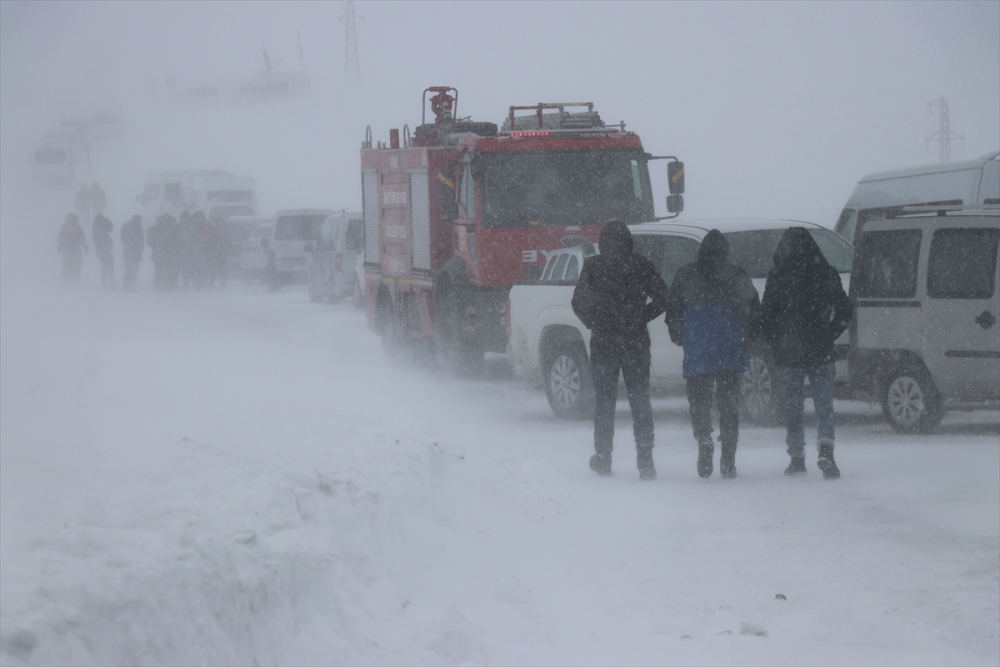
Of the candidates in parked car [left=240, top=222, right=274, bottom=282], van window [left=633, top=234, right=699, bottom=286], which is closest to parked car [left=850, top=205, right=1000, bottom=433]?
van window [left=633, top=234, right=699, bottom=286]

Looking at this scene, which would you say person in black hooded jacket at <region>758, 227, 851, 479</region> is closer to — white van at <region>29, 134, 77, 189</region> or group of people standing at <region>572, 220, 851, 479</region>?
group of people standing at <region>572, 220, 851, 479</region>

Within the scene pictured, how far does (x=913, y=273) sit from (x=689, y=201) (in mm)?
50788

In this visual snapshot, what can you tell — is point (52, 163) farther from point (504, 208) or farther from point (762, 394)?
point (762, 394)

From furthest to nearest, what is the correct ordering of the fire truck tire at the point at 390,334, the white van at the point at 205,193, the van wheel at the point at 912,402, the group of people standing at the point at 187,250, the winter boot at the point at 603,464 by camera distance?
the white van at the point at 205,193
the group of people standing at the point at 187,250
the fire truck tire at the point at 390,334
the van wheel at the point at 912,402
the winter boot at the point at 603,464

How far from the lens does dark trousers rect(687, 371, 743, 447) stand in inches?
373

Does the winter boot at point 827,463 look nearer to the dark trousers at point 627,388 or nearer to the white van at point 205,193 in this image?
the dark trousers at point 627,388

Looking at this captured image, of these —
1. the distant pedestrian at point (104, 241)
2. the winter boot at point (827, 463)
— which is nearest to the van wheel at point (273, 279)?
the distant pedestrian at point (104, 241)

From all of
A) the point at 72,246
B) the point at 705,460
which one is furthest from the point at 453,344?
the point at 72,246

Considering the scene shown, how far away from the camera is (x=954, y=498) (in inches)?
342

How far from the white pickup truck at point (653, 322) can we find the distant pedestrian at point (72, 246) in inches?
813

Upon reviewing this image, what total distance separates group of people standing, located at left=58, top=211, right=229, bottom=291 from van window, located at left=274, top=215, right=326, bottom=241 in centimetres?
226

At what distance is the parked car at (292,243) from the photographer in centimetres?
3553

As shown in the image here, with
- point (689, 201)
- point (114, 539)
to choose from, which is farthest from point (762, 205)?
point (114, 539)

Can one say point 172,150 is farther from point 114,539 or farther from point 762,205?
point 114,539
